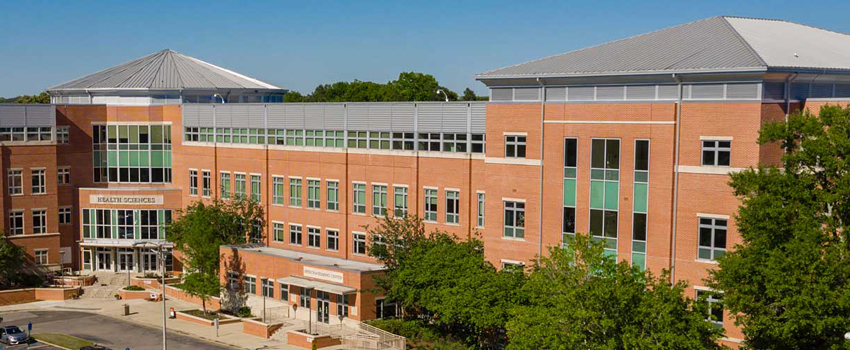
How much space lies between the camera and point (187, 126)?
8238 cm

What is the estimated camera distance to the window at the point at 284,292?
218 feet

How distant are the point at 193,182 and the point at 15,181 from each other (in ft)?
46.3

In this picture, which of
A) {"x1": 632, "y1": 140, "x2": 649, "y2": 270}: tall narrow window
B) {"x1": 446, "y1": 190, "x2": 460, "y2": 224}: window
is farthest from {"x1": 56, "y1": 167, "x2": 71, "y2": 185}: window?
{"x1": 632, "y1": 140, "x2": 649, "y2": 270}: tall narrow window

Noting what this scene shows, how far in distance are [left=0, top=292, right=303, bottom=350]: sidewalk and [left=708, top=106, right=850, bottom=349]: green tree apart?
2975cm

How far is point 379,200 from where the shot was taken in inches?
2633

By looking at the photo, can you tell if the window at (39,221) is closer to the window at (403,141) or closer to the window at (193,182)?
the window at (193,182)

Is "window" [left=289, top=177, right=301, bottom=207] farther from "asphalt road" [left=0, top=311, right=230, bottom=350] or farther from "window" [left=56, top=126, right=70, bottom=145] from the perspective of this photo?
"window" [left=56, top=126, right=70, bottom=145]

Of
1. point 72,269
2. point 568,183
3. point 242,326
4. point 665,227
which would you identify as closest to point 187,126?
point 72,269

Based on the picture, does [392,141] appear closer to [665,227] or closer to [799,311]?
[665,227]

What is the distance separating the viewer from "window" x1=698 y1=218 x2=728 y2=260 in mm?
46469

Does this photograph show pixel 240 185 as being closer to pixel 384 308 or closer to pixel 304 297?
pixel 304 297

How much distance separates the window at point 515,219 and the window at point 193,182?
3568cm

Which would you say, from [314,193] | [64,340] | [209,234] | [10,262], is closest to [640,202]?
[314,193]

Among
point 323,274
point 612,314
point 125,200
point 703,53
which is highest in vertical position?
point 703,53
